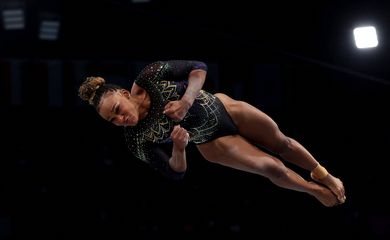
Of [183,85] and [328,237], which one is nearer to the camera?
[183,85]

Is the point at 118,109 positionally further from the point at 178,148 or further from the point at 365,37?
the point at 365,37

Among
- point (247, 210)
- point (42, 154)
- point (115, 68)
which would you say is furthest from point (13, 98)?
point (247, 210)

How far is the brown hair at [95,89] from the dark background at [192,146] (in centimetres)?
280

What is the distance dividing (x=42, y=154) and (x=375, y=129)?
3543mm

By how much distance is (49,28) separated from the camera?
595cm

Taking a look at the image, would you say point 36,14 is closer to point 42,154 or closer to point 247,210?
point 42,154

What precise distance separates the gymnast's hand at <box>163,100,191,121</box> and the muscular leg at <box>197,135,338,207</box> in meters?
0.56

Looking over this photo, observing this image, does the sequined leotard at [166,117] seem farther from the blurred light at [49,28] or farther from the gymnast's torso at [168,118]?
the blurred light at [49,28]

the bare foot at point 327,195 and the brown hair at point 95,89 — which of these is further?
the bare foot at point 327,195

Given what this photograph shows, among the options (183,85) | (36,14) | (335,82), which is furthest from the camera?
(335,82)

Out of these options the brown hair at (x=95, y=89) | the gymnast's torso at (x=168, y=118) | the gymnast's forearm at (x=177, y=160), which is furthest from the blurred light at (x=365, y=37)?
the brown hair at (x=95, y=89)

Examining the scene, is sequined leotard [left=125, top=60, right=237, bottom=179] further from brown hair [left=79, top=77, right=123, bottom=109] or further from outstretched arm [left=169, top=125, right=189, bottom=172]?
brown hair [left=79, top=77, right=123, bottom=109]

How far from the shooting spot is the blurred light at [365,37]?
571cm

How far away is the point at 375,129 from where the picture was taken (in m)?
6.43
